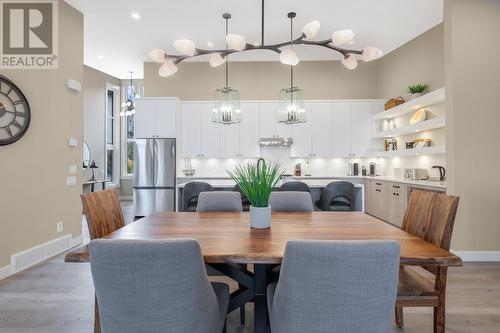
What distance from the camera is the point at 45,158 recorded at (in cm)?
362

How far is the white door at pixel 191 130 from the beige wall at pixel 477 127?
4732mm

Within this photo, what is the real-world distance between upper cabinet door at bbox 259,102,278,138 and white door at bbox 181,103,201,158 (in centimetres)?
142

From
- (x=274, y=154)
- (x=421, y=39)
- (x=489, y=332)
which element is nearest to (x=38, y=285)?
(x=489, y=332)

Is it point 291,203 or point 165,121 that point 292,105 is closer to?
point 291,203

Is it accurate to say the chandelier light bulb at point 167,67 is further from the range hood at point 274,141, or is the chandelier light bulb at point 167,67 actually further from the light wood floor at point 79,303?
the range hood at point 274,141

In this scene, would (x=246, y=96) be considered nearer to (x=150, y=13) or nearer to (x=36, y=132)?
(x=150, y=13)

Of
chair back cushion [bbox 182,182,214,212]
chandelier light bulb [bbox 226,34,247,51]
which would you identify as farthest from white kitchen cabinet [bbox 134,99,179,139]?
chandelier light bulb [bbox 226,34,247,51]

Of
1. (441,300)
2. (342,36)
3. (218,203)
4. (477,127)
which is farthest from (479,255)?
(218,203)

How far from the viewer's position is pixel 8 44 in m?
3.45

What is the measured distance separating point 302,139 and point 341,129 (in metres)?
0.89

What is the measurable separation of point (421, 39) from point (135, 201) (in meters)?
6.23

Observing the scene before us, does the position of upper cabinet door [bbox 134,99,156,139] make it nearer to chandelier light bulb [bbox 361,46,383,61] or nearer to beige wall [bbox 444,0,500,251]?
chandelier light bulb [bbox 361,46,383,61]

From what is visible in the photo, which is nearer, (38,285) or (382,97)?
(38,285)

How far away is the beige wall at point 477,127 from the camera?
11.5 feet
